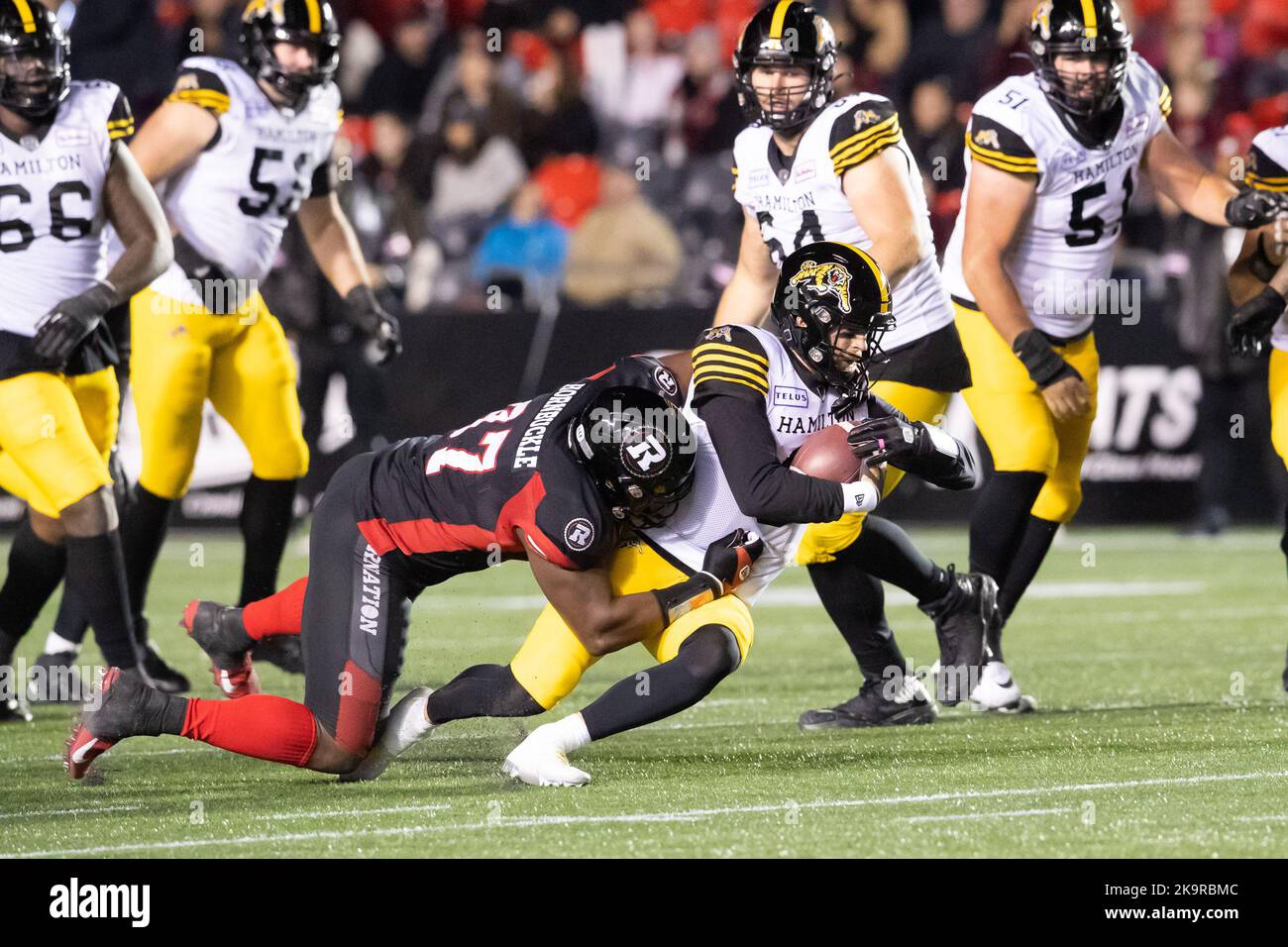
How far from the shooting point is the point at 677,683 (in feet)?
16.4

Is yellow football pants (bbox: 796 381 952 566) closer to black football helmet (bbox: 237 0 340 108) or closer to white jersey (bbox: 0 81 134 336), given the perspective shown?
black football helmet (bbox: 237 0 340 108)

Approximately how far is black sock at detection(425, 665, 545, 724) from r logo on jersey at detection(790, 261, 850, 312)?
1.24 meters

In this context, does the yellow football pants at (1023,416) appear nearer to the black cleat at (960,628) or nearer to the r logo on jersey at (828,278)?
the black cleat at (960,628)

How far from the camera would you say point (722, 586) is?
5152 mm

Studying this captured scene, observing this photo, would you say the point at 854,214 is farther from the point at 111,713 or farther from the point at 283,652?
the point at 111,713

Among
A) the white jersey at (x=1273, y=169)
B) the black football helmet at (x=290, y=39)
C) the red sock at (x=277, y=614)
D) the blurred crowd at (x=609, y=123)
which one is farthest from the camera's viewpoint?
the blurred crowd at (x=609, y=123)

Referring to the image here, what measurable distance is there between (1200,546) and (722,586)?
7170 mm

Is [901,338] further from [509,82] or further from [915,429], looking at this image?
[509,82]

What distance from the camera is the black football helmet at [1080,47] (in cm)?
630

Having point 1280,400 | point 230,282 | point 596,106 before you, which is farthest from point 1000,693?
point 596,106

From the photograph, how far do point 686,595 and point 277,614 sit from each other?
1342 mm

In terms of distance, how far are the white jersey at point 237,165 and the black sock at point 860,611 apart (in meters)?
2.38

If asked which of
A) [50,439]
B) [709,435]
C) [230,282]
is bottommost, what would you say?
[50,439]

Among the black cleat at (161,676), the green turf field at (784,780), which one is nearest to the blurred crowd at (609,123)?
the green turf field at (784,780)
